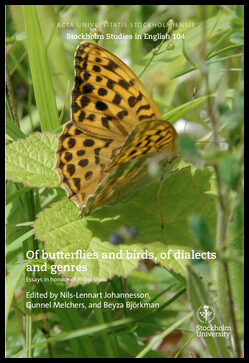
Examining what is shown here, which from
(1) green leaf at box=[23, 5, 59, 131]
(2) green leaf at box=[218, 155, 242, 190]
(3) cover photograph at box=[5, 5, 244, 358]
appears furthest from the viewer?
(1) green leaf at box=[23, 5, 59, 131]

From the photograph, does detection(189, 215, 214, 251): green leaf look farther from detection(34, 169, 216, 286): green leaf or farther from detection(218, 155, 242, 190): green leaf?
detection(34, 169, 216, 286): green leaf

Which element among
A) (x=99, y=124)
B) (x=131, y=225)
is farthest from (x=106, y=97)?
(x=131, y=225)

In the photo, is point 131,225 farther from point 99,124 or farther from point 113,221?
point 99,124

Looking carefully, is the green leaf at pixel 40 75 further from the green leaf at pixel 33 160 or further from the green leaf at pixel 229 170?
the green leaf at pixel 229 170

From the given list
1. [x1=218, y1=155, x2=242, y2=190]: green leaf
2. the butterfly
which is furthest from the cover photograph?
[x1=218, y1=155, x2=242, y2=190]: green leaf

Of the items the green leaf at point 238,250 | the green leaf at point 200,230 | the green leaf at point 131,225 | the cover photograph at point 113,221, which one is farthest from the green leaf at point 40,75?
the green leaf at point 200,230

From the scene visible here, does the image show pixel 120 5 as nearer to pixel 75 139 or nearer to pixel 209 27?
pixel 209 27

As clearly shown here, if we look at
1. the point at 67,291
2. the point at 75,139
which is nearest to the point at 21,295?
the point at 67,291
